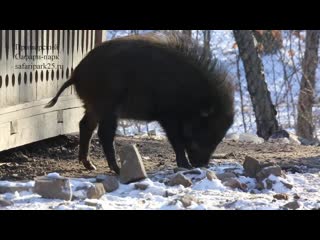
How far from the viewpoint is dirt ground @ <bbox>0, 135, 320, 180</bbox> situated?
20.4 feet

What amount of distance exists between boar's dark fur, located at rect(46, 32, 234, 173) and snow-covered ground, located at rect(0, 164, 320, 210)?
66cm

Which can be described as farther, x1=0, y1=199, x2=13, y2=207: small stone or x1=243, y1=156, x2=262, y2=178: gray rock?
x1=243, y1=156, x2=262, y2=178: gray rock

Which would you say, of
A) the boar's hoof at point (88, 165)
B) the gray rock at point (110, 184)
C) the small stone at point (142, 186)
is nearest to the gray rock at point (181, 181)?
the small stone at point (142, 186)

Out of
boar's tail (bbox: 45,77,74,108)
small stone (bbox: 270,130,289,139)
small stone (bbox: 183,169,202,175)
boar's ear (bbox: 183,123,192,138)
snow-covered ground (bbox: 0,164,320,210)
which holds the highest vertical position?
boar's tail (bbox: 45,77,74,108)

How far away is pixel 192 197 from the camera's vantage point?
462 cm

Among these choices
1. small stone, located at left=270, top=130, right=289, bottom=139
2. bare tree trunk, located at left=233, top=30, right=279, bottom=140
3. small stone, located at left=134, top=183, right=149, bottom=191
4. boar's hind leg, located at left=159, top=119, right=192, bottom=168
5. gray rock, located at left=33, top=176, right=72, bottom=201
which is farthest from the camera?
bare tree trunk, located at left=233, top=30, right=279, bottom=140

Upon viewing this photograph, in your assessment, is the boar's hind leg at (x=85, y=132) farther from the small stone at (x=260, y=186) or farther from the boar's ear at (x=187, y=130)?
the small stone at (x=260, y=186)

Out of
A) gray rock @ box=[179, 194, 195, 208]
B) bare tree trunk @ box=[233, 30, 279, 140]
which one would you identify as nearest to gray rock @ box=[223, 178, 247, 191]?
gray rock @ box=[179, 194, 195, 208]

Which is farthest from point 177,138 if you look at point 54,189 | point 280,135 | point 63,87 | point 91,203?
point 280,135

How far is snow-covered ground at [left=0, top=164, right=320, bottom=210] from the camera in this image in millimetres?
4438

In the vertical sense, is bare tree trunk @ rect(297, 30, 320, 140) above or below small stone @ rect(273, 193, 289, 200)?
above

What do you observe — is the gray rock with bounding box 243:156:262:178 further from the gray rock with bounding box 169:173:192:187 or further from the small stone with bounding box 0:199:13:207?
the small stone with bounding box 0:199:13:207

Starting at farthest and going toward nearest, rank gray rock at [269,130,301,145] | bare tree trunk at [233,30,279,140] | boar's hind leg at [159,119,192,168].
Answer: bare tree trunk at [233,30,279,140] → gray rock at [269,130,301,145] → boar's hind leg at [159,119,192,168]

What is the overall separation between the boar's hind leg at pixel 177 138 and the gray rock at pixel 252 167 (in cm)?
67
